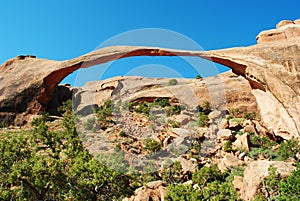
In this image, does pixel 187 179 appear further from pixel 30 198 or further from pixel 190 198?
pixel 30 198

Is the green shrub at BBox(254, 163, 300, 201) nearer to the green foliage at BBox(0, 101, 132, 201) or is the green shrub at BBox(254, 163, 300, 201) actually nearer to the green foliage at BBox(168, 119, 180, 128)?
the green foliage at BBox(0, 101, 132, 201)

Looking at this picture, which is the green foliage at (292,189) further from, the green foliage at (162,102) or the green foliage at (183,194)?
the green foliage at (162,102)

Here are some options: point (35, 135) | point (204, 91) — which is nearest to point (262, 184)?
point (35, 135)

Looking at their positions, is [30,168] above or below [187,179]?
above

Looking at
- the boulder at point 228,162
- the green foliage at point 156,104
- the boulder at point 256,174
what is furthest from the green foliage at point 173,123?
the boulder at point 256,174

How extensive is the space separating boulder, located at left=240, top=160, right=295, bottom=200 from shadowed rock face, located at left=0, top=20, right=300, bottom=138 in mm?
1620

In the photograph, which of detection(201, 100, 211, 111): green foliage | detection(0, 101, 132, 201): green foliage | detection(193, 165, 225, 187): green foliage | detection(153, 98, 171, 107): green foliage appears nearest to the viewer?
detection(0, 101, 132, 201): green foliage

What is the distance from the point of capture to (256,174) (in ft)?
37.6

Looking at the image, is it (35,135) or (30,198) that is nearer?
(30,198)

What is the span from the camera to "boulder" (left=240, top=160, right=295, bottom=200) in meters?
11.1

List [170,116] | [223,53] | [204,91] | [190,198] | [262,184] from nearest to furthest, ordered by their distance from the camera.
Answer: [190,198] → [262,184] → [223,53] → [170,116] → [204,91]

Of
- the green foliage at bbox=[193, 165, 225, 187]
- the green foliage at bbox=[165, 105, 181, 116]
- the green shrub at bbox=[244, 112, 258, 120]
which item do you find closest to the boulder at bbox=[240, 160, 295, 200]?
the green foliage at bbox=[193, 165, 225, 187]

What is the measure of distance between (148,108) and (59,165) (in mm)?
17713

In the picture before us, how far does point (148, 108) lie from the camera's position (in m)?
27.2
